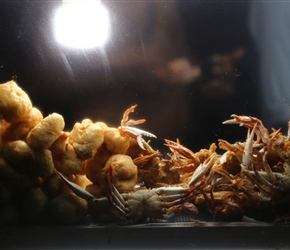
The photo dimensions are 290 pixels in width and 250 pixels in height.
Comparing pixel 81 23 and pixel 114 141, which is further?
pixel 81 23

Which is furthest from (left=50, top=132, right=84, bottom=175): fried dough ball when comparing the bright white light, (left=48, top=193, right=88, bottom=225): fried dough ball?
the bright white light

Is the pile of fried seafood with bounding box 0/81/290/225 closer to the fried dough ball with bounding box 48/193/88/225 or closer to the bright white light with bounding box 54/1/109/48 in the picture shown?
the fried dough ball with bounding box 48/193/88/225

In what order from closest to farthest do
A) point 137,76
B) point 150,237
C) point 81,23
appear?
1. point 150,237
2. point 81,23
3. point 137,76

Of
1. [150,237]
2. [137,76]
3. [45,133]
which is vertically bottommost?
[150,237]

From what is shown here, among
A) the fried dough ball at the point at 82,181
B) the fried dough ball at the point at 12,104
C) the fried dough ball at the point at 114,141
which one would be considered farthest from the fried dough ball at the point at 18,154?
the fried dough ball at the point at 114,141

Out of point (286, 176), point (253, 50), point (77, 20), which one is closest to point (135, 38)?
point (77, 20)

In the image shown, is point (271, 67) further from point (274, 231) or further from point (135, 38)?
point (274, 231)

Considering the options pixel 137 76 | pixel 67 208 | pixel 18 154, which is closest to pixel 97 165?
pixel 67 208

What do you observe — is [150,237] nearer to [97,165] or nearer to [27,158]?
[97,165]
